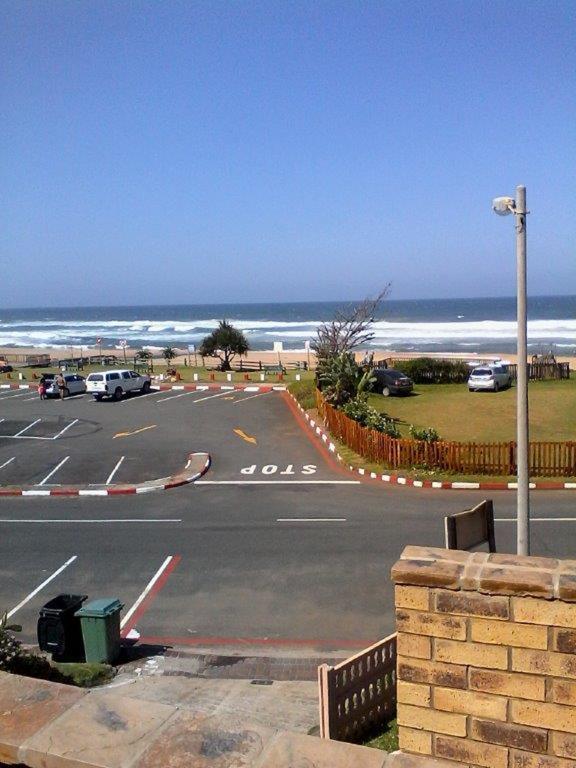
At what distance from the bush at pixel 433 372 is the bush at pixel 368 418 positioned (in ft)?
47.4

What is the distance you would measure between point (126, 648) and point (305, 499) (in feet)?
29.0

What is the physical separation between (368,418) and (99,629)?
1595 cm

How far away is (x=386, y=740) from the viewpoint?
25.1 feet

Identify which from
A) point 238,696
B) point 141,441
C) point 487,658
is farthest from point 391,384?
point 487,658

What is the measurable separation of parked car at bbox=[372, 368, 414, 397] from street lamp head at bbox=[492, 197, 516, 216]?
2518 cm

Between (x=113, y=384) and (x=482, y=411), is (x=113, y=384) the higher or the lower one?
the higher one

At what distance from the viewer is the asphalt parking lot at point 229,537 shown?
11.8 m

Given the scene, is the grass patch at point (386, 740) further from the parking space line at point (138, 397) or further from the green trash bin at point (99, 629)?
the parking space line at point (138, 397)

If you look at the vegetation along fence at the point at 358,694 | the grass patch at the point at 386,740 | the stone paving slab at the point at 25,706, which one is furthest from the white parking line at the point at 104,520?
the stone paving slab at the point at 25,706

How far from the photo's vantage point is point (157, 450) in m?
25.7

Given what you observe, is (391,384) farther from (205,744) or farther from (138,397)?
(205,744)

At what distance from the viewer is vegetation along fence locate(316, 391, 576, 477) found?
20188 millimetres

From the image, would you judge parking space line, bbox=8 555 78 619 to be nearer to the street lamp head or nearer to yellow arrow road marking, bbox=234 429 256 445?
the street lamp head

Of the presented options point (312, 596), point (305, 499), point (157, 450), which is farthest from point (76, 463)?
point (312, 596)
